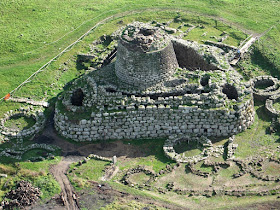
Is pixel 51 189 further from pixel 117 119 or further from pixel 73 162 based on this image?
pixel 117 119

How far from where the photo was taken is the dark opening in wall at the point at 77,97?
119ft

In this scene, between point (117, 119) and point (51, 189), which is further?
point (117, 119)

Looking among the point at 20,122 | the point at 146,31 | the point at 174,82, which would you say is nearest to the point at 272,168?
the point at 174,82

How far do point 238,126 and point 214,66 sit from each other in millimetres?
6714

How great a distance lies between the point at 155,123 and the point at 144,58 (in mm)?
5680

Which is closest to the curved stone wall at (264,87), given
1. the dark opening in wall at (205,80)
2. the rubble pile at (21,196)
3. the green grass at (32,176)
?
the dark opening in wall at (205,80)

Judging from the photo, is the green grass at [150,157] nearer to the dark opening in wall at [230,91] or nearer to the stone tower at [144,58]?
the stone tower at [144,58]

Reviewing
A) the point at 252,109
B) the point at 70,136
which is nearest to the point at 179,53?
the point at 252,109

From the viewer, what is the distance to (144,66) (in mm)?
34375

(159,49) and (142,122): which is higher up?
(159,49)

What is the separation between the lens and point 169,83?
116 ft

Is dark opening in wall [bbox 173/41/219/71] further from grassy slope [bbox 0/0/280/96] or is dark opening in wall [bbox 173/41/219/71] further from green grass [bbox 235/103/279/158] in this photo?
grassy slope [bbox 0/0/280/96]

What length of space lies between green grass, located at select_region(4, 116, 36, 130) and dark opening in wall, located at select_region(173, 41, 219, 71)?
52.9 feet

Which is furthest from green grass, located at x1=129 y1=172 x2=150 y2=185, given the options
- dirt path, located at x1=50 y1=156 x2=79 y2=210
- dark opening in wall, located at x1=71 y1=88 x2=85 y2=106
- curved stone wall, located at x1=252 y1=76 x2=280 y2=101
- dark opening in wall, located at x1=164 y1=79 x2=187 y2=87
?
curved stone wall, located at x1=252 y1=76 x2=280 y2=101
